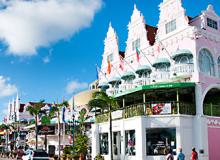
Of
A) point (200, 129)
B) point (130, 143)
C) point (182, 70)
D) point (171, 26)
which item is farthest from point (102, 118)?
point (171, 26)

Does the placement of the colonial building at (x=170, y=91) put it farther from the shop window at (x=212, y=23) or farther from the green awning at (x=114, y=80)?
the green awning at (x=114, y=80)

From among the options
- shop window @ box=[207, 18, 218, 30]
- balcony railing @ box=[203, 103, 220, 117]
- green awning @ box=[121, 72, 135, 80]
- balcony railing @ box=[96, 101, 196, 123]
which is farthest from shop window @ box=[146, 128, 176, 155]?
shop window @ box=[207, 18, 218, 30]

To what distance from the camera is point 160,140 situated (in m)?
30.1

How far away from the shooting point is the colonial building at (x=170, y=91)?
29.5 m

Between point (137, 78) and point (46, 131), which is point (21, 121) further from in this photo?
point (137, 78)

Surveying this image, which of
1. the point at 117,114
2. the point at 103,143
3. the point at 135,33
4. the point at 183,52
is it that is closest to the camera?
the point at 183,52

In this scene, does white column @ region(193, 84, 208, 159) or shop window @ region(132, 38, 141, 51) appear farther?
shop window @ region(132, 38, 141, 51)

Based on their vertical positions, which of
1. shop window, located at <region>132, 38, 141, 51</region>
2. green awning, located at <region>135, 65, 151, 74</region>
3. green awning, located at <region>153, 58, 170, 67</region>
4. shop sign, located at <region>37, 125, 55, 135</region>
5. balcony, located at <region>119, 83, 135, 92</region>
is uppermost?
shop window, located at <region>132, 38, 141, 51</region>

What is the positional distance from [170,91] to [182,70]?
2.44 m

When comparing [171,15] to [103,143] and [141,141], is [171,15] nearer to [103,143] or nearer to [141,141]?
[141,141]

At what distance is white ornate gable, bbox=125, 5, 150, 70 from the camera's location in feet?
122

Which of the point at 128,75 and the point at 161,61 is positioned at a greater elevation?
the point at 161,61

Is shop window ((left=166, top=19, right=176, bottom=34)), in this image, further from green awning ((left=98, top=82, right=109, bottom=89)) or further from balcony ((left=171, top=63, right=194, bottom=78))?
green awning ((left=98, top=82, right=109, bottom=89))

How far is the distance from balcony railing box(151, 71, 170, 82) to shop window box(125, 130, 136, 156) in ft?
17.0
